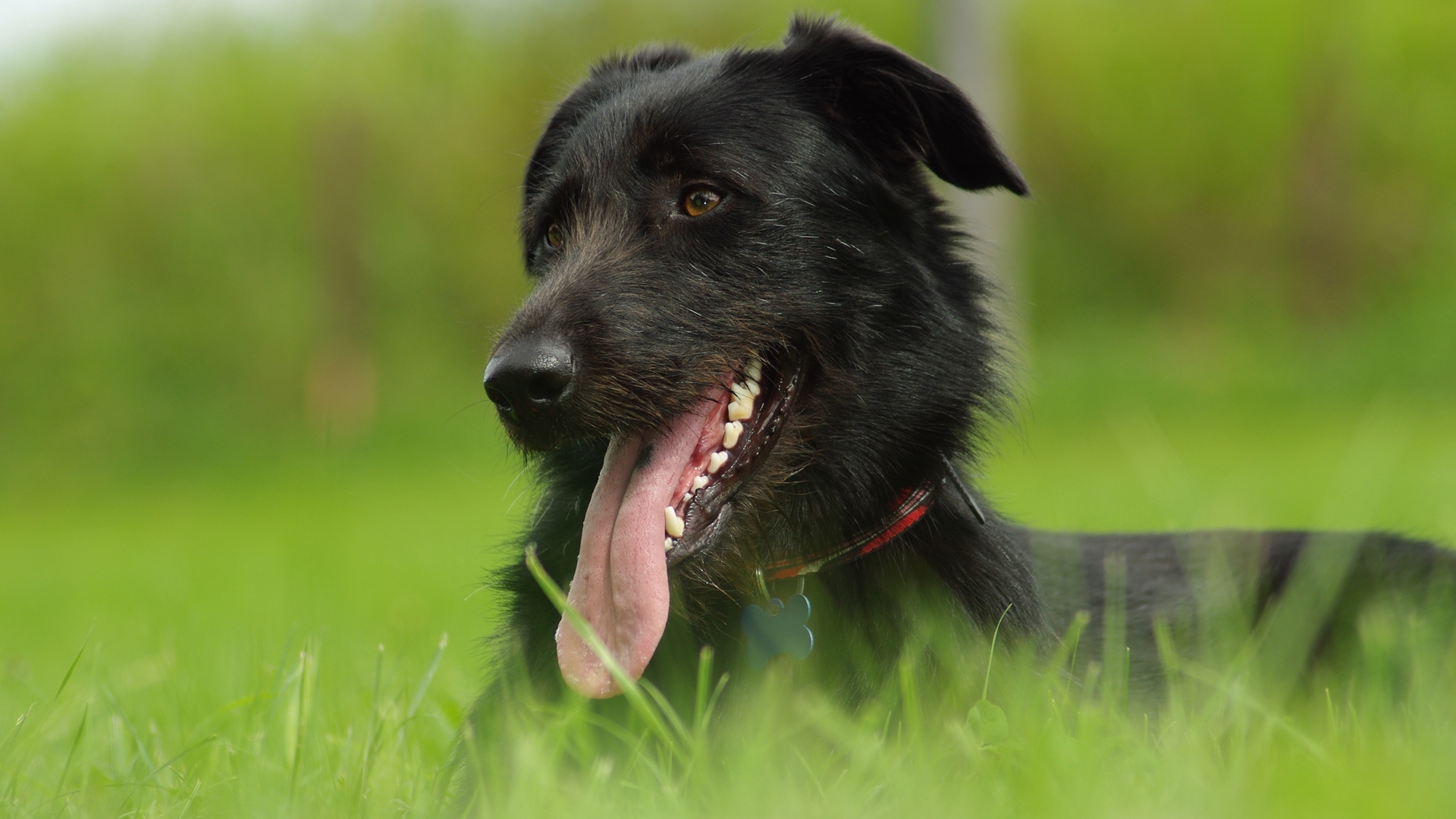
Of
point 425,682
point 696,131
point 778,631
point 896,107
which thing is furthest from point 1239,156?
point 425,682

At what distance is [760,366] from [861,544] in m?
0.47

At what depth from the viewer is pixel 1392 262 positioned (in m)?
18.5

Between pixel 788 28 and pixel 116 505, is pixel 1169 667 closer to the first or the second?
pixel 788 28

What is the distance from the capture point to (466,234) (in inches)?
707

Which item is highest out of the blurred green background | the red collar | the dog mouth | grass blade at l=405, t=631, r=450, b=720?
the dog mouth

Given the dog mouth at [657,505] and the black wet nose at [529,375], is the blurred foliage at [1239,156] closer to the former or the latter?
the dog mouth at [657,505]

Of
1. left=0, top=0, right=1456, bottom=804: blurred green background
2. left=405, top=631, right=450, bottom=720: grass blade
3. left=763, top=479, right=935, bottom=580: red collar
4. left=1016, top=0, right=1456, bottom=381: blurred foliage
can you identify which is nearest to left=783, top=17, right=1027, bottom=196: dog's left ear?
left=763, top=479, right=935, bottom=580: red collar

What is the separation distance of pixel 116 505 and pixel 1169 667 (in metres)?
16.6

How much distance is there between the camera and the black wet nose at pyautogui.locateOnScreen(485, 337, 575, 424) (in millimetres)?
2492

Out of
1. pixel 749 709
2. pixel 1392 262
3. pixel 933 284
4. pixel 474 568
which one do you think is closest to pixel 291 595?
pixel 749 709

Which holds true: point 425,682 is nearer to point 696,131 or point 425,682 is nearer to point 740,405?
point 740,405

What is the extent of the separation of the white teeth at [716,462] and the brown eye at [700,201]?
1.93 feet

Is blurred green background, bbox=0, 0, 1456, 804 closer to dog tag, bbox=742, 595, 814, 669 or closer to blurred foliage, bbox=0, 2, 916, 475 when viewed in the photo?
blurred foliage, bbox=0, 2, 916, 475

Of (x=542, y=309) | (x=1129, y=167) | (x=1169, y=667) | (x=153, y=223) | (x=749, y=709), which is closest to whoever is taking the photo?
(x=1169, y=667)
